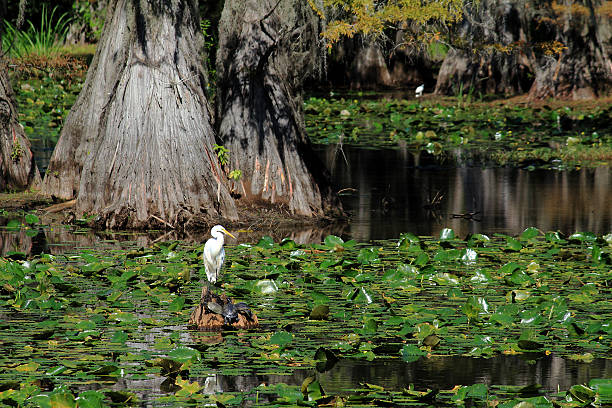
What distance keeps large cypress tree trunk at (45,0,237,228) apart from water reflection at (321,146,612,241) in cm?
179

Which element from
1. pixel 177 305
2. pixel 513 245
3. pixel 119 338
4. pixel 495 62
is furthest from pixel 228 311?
pixel 495 62

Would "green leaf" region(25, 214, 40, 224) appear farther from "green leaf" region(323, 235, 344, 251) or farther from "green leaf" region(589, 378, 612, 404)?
"green leaf" region(589, 378, 612, 404)

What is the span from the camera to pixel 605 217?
545 inches

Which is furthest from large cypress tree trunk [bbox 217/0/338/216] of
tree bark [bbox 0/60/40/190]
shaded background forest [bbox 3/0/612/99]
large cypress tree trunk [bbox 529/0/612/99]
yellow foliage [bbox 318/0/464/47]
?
large cypress tree trunk [bbox 529/0/612/99]

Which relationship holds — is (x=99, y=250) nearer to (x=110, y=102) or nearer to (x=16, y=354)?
(x=110, y=102)

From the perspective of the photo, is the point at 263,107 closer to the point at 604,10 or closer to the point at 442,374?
the point at 442,374

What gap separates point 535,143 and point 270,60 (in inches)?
406

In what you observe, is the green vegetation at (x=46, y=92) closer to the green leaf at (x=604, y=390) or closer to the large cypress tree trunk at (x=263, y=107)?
the large cypress tree trunk at (x=263, y=107)

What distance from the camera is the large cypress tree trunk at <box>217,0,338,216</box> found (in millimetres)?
12802

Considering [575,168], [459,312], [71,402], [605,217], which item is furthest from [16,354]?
[575,168]

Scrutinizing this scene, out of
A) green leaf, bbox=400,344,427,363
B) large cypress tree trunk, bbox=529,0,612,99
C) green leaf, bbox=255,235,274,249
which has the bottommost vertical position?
green leaf, bbox=400,344,427,363

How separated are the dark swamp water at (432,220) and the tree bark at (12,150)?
2.38 m

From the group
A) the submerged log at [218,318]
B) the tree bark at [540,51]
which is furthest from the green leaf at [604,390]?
the tree bark at [540,51]

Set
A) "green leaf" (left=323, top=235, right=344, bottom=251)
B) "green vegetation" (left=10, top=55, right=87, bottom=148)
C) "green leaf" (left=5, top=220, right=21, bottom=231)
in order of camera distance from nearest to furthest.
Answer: "green leaf" (left=323, top=235, right=344, bottom=251) < "green leaf" (left=5, top=220, right=21, bottom=231) < "green vegetation" (left=10, top=55, right=87, bottom=148)
